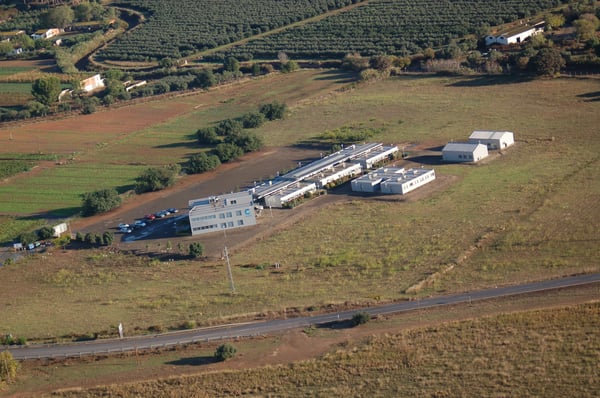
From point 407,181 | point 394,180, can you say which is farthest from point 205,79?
point 407,181

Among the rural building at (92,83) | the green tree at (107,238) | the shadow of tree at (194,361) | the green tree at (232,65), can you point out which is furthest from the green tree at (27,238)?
the green tree at (232,65)

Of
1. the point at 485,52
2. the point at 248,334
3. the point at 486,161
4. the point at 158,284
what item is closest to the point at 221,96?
the point at 485,52

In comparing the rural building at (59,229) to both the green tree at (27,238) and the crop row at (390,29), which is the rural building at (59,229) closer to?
the green tree at (27,238)

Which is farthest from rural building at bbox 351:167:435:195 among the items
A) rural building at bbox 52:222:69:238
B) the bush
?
the bush

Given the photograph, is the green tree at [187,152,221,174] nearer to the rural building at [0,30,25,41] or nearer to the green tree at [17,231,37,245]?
the green tree at [17,231,37,245]

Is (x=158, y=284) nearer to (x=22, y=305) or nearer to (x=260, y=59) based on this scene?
(x=22, y=305)
